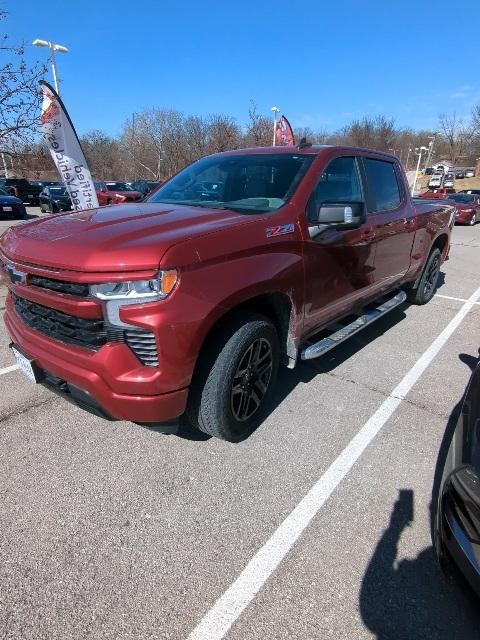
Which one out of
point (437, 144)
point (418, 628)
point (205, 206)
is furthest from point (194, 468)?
point (437, 144)

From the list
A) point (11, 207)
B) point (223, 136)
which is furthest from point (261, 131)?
point (11, 207)

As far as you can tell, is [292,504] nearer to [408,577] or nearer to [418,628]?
[408,577]

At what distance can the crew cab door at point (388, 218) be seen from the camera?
13.2 ft

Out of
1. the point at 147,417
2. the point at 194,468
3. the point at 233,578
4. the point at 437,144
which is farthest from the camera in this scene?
the point at 437,144

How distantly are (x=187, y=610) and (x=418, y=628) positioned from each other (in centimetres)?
98

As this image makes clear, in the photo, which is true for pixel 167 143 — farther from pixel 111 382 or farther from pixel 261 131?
pixel 111 382

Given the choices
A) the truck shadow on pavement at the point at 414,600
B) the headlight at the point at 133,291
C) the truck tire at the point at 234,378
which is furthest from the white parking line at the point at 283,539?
the headlight at the point at 133,291

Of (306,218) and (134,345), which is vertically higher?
(306,218)

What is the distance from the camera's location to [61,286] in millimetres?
2234

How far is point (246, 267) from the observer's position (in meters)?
2.46

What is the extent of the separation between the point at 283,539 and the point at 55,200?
895 inches

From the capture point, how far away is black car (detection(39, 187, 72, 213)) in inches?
842

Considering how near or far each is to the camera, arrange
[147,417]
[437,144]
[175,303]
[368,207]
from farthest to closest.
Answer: [437,144] < [368,207] < [147,417] < [175,303]

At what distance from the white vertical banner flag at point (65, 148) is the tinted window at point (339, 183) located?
16.8 ft
